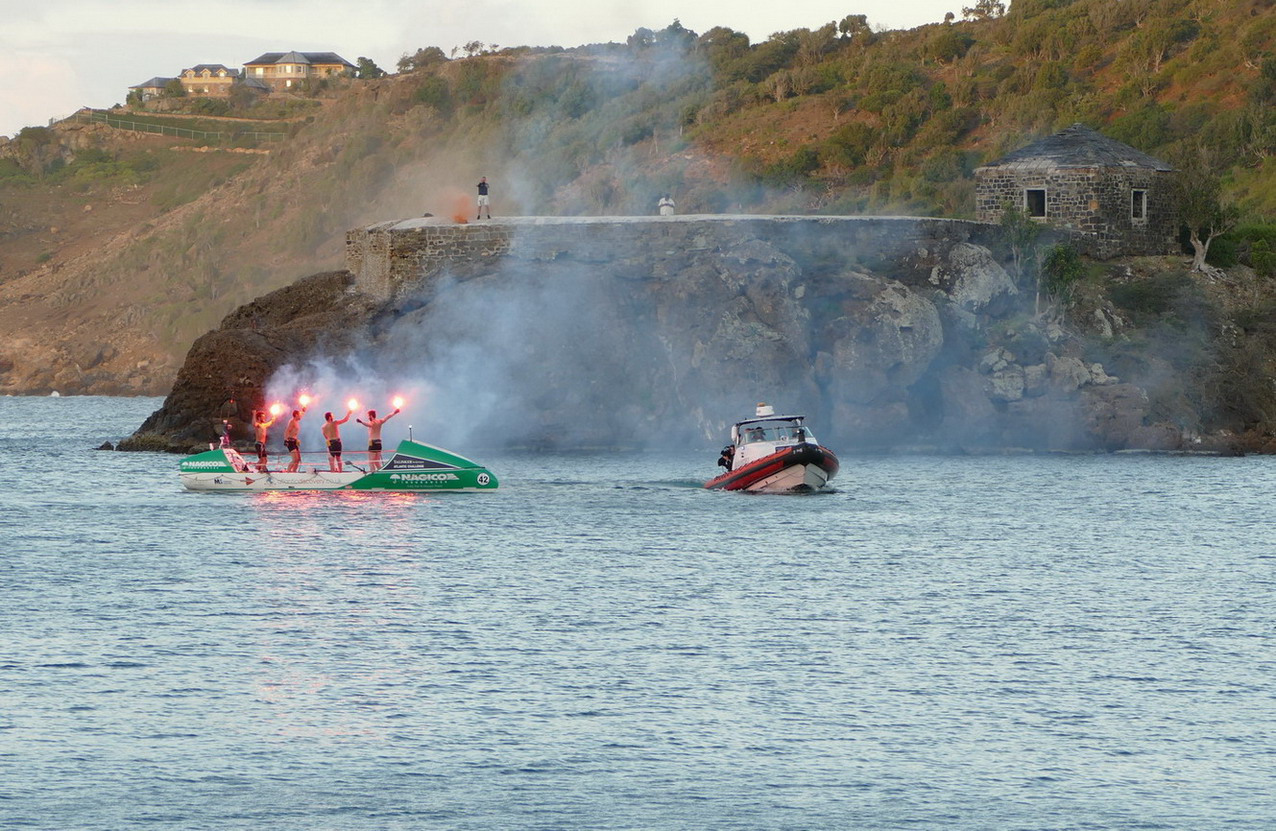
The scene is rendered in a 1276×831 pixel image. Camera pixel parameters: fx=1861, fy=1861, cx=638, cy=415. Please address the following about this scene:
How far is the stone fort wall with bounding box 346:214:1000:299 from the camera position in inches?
2766

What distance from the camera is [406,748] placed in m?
22.5

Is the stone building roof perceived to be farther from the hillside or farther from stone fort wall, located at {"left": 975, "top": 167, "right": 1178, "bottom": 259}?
the hillside

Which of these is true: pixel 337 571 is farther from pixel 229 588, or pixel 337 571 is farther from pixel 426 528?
pixel 426 528

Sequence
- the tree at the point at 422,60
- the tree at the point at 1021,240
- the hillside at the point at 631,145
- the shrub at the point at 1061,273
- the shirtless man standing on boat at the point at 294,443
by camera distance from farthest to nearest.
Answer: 1. the tree at the point at 422,60
2. the hillside at the point at 631,145
3. the tree at the point at 1021,240
4. the shrub at the point at 1061,273
5. the shirtless man standing on boat at the point at 294,443

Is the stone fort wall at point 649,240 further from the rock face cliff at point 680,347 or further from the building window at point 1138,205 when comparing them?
the building window at point 1138,205

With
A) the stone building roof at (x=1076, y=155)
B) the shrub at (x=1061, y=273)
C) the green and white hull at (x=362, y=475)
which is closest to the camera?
the green and white hull at (x=362, y=475)

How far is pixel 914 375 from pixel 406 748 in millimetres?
47826

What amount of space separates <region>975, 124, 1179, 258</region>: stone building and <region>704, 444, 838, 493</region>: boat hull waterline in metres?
27.8

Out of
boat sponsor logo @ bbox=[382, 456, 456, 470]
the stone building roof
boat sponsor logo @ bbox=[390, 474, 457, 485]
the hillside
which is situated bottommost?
boat sponsor logo @ bbox=[390, 474, 457, 485]

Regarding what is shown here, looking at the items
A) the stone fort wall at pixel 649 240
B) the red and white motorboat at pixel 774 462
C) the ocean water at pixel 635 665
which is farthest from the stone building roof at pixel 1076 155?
the ocean water at pixel 635 665

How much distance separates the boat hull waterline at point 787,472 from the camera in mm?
49500

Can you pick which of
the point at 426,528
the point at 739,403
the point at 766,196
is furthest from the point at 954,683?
the point at 766,196

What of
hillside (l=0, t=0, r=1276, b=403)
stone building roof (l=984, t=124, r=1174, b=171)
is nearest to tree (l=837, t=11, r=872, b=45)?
hillside (l=0, t=0, r=1276, b=403)

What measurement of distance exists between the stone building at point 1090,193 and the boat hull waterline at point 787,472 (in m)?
27.8
